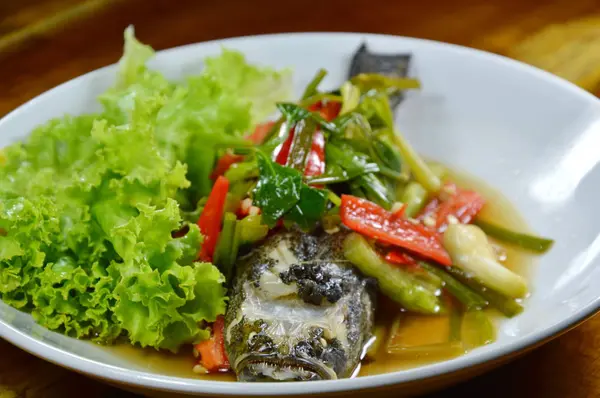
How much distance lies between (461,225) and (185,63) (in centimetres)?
154

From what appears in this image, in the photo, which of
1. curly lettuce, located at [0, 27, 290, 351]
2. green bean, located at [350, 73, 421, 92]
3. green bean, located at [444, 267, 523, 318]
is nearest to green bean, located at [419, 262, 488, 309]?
green bean, located at [444, 267, 523, 318]

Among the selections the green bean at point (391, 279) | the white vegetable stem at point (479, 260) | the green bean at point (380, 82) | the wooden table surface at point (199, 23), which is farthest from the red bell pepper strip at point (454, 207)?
the wooden table surface at point (199, 23)

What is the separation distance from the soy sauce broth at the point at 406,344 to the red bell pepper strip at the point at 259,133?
3.15 ft

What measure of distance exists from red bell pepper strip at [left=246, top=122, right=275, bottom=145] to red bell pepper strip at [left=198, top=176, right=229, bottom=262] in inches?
21.4

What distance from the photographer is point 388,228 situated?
2418 mm

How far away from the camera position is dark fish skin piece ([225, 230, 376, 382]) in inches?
73.3

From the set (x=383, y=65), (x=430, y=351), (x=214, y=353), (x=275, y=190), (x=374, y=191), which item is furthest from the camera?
(x=383, y=65)

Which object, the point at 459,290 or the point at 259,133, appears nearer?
the point at 459,290

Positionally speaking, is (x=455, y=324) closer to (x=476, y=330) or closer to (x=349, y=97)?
(x=476, y=330)

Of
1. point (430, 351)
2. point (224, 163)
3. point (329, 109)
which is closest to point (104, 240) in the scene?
point (224, 163)

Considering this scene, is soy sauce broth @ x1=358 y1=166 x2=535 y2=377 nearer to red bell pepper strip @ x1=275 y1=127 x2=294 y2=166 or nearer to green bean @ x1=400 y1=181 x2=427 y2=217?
green bean @ x1=400 y1=181 x2=427 y2=217

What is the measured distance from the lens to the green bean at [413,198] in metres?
2.74

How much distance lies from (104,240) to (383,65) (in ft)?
5.58

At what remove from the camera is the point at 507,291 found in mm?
2410
